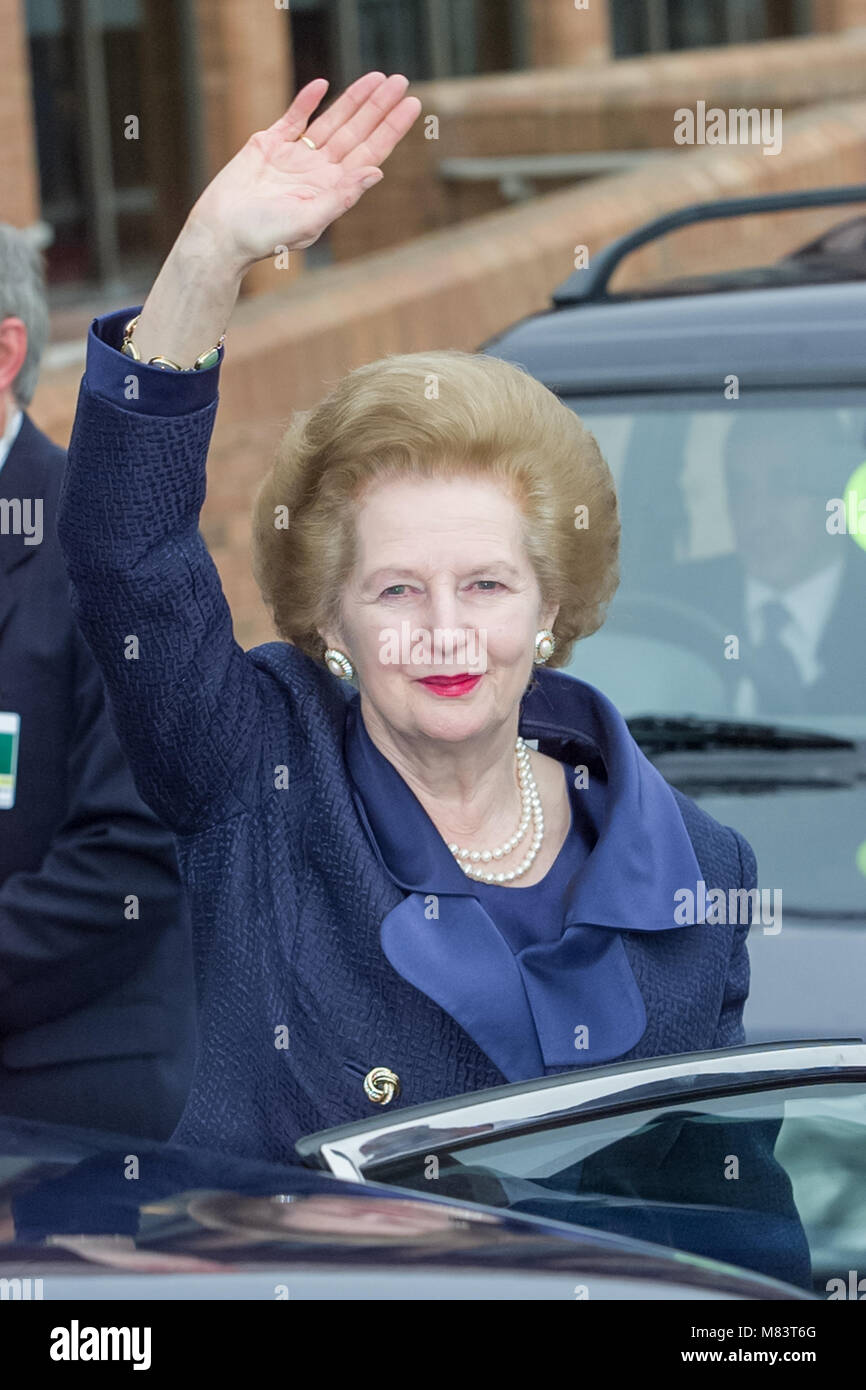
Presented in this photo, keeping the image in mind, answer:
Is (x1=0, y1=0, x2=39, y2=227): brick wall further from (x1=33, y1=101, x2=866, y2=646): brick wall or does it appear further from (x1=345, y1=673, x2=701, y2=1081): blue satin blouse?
(x1=345, y1=673, x2=701, y2=1081): blue satin blouse

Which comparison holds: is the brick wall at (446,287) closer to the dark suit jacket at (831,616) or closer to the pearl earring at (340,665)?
the dark suit jacket at (831,616)

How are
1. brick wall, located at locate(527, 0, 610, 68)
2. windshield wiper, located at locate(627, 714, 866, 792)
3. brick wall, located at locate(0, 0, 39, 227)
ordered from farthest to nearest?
brick wall, located at locate(527, 0, 610, 68) → brick wall, located at locate(0, 0, 39, 227) → windshield wiper, located at locate(627, 714, 866, 792)

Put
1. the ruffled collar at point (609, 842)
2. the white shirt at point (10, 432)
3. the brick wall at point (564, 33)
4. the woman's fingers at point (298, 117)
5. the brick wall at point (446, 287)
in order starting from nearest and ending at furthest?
the woman's fingers at point (298, 117), the ruffled collar at point (609, 842), the white shirt at point (10, 432), the brick wall at point (446, 287), the brick wall at point (564, 33)

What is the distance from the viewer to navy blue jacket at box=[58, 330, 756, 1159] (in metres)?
2.15

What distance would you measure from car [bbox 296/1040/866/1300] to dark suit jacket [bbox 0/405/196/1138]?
3.52ft

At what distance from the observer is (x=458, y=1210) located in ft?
5.63

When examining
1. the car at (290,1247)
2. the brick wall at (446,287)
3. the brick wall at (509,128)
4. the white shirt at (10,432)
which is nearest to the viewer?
the car at (290,1247)

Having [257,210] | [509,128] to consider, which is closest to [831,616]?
[257,210]

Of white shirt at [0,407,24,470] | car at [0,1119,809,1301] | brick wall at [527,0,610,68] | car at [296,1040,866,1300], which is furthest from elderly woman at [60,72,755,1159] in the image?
brick wall at [527,0,610,68]

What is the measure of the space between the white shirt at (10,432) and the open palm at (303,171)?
83 centimetres

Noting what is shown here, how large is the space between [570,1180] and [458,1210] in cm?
20

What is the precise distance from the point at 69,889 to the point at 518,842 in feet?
2.33

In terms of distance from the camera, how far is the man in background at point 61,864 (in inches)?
111

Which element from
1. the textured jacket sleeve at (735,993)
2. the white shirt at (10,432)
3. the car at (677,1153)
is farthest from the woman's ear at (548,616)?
the white shirt at (10,432)
